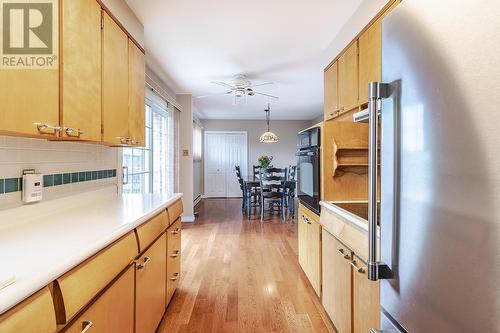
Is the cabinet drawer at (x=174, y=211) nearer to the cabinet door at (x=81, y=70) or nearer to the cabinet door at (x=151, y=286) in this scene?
the cabinet door at (x=151, y=286)

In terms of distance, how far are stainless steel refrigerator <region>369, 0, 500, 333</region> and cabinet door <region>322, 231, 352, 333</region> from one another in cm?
76

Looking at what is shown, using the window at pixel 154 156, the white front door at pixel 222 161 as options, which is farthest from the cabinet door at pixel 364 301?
the white front door at pixel 222 161

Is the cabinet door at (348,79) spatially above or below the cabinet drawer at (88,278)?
above

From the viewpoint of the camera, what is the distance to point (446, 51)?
60 centimetres

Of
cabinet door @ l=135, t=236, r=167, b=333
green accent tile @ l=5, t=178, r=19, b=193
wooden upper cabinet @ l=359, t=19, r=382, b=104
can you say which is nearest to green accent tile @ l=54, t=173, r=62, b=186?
green accent tile @ l=5, t=178, r=19, b=193

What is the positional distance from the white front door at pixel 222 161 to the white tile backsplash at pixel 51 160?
620cm

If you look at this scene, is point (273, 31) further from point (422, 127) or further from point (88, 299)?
point (88, 299)

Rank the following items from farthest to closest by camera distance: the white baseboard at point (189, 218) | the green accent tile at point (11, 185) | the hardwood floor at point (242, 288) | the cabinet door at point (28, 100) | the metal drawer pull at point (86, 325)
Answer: the white baseboard at point (189, 218) → the hardwood floor at point (242, 288) → the green accent tile at point (11, 185) → the cabinet door at point (28, 100) → the metal drawer pull at point (86, 325)

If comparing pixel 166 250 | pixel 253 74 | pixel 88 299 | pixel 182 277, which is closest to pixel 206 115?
pixel 253 74

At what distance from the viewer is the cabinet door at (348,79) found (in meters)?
2.13

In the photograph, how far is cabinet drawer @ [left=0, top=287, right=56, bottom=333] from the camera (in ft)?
2.07

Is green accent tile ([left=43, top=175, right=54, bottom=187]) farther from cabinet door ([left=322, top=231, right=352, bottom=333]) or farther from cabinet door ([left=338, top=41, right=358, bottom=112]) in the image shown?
cabinet door ([left=338, top=41, right=358, bottom=112])

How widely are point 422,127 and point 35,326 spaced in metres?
1.09

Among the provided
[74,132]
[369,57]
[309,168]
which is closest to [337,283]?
[309,168]
